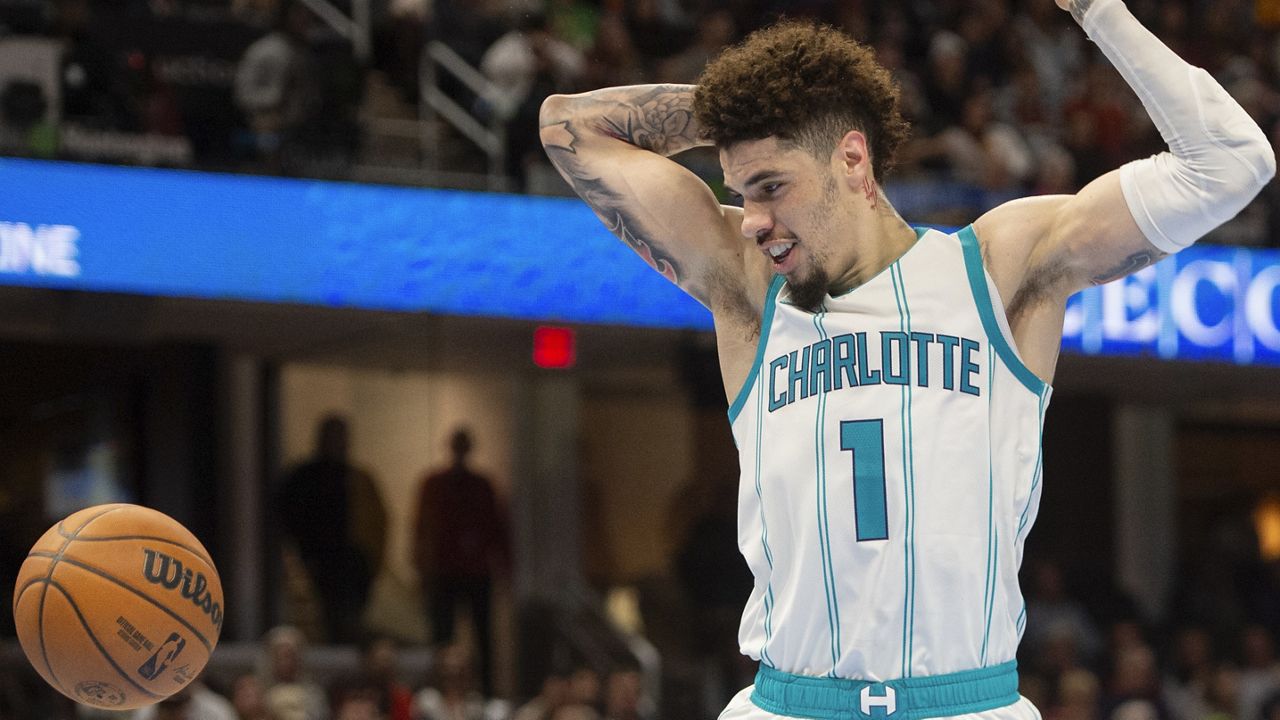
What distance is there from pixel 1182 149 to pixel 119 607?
2.93m

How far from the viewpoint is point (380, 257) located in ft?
35.5

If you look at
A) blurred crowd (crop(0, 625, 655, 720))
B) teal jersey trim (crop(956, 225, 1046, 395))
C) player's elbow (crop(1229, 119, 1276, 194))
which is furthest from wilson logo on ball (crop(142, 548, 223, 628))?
blurred crowd (crop(0, 625, 655, 720))

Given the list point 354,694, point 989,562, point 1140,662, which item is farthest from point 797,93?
point 1140,662

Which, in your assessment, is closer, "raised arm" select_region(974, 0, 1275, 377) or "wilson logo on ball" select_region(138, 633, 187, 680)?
"raised arm" select_region(974, 0, 1275, 377)

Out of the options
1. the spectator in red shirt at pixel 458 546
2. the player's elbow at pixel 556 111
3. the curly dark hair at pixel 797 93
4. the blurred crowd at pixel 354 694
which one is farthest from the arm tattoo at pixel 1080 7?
the spectator in red shirt at pixel 458 546

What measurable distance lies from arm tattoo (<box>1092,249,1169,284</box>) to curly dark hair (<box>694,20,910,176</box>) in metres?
0.54

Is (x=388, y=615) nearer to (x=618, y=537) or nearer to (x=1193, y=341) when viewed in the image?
(x=618, y=537)

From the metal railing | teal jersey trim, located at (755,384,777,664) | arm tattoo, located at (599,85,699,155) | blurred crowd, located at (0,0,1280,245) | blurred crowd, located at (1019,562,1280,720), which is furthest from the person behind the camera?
the metal railing

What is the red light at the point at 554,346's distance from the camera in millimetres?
12366

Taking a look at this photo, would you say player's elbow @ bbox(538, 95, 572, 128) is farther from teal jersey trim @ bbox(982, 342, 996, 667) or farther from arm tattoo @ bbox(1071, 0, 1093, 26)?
teal jersey trim @ bbox(982, 342, 996, 667)

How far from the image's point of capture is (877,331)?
354 cm

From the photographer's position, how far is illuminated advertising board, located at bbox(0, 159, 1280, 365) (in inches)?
392

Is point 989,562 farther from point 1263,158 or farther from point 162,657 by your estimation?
point 162,657

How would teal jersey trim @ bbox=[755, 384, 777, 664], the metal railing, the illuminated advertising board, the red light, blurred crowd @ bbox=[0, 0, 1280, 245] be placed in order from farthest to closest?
the red light < the metal railing < blurred crowd @ bbox=[0, 0, 1280, 245] < the illuminated advertising board < teal jersey trim @ bbox=[755, 384, 777, 664]
